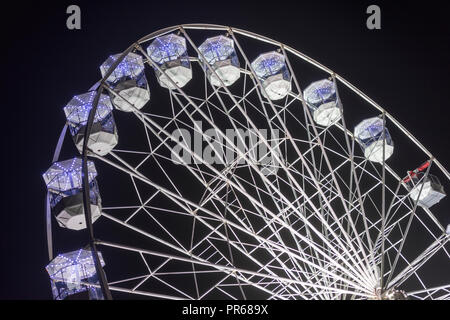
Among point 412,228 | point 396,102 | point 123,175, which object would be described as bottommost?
point 412,228

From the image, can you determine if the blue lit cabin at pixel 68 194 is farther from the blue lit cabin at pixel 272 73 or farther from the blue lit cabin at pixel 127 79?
the blue lit cabin at pixel 272 73

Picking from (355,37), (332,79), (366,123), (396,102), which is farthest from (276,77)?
(396,102)

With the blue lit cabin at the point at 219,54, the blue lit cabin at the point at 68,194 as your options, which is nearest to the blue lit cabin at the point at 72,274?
the blue lit cabin at the point at 68,194

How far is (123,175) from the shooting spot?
1595 cm

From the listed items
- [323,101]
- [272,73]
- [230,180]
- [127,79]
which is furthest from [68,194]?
[323,101]

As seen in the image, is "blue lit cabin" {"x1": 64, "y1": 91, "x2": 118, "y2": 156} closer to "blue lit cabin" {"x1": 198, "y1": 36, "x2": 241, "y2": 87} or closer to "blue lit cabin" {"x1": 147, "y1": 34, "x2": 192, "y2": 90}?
"blue lit cabin" {"x1": 147, "y1": 34, "x2": 192, "y2": 90}

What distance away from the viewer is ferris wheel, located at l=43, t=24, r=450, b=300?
7816mm

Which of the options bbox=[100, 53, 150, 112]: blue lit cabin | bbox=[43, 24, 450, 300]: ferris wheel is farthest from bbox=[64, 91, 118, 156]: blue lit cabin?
bbox=[100, 53, 150, 112]: blue lit cabin

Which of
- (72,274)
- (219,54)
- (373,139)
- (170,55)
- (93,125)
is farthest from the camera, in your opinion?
(373,139)

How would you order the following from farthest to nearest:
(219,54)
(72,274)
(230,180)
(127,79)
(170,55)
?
(219,54)
(170,55)
(127,79)
(230,180)
(72,274)

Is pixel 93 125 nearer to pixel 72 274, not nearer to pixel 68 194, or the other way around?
pixel 68 194

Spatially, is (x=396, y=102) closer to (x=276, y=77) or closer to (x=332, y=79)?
(x=332, y=79)

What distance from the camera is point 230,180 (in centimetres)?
919
